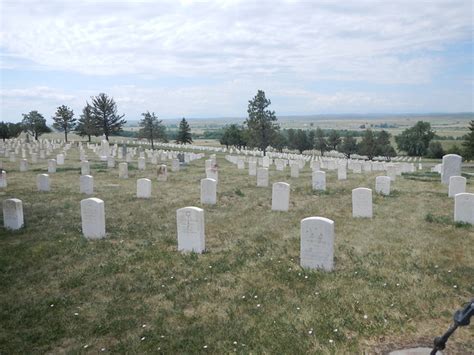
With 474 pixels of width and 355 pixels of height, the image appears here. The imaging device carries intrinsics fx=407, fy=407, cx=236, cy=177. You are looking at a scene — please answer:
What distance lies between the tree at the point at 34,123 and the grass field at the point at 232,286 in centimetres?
5348

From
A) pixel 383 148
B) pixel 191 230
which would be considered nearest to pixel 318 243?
pixel 191 230

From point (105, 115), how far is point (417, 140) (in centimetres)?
6192

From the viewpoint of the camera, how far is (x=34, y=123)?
6028cm

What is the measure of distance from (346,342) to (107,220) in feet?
28.5

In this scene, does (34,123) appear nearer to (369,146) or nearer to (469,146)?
(369,146)

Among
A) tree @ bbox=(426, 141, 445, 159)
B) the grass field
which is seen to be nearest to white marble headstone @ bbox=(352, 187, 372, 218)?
the grass field

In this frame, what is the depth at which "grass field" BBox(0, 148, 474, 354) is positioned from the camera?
5586mm

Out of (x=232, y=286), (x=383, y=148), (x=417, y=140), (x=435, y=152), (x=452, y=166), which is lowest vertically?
(x=435, y=152)

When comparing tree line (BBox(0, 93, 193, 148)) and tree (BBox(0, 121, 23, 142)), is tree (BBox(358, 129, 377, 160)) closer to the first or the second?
tree line (BBox(0, 93, 193, 148))

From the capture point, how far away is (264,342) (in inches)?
214

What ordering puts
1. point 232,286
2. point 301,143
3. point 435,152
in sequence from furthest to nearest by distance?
point 301,143 → point 435,152 → point 232,286

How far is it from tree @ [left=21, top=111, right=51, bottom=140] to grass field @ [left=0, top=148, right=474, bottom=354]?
5348cm

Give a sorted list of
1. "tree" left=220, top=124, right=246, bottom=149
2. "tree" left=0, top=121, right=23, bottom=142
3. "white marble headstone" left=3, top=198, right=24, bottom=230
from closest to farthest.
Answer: "white marble headstone" left=3, top=198, right=24, bottom=230 < "tree" left=0, top=121, right=23, bottom=142 < "tree" left=220, top=124, right=246, bottom=149

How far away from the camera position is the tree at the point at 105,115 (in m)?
53.6
